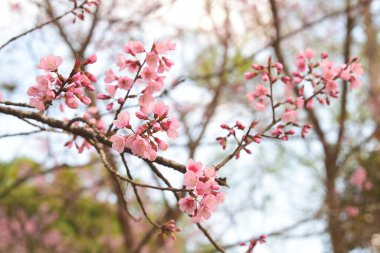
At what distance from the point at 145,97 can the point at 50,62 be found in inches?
16.2

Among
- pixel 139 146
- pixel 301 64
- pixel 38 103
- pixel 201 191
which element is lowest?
pixel 201 191

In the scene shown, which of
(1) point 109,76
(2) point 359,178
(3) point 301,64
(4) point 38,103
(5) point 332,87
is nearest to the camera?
(4) point 38,103

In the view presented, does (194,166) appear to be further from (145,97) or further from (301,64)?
(301,64)

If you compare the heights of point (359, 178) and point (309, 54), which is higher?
point (359, 178)

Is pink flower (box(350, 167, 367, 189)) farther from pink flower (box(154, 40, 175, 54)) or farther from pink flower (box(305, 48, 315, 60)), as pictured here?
pink flower (box(154, 40, 175, 54))

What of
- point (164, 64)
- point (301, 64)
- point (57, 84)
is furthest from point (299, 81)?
point (57, 84)

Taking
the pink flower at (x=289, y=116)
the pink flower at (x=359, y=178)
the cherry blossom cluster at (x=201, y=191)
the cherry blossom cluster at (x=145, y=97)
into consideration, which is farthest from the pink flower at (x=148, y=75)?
the pink flower at (x=359, y=178)

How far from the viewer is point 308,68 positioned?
75.3 inches

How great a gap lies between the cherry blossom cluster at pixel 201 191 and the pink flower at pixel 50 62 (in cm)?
53

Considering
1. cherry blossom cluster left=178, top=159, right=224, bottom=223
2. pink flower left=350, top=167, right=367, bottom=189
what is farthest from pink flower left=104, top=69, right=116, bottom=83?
pink flower left=350, top=167, right=367, bottom=189

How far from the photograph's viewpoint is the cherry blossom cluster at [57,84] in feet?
4.49

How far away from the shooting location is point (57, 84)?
4.55ft

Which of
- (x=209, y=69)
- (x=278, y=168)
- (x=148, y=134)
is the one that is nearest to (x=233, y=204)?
(x=278, y=168)

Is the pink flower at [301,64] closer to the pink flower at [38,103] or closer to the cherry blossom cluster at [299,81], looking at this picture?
the cherry blossom cluster at [299,81]
